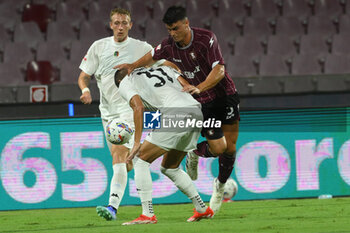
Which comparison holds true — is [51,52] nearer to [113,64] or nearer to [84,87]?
[113,64]

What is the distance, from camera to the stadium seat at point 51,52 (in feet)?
40.0

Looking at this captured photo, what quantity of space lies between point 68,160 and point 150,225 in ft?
9.26

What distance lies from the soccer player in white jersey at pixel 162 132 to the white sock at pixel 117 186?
0.70 meters

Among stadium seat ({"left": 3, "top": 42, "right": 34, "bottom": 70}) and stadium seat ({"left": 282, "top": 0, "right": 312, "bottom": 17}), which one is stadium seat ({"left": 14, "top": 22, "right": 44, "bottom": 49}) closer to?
stadium seat ({"left": 3, "top": 42, "right": 34, "bottom": 70})

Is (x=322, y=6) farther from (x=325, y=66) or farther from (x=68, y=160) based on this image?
(x=68, y=160)

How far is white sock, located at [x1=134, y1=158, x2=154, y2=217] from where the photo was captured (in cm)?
547

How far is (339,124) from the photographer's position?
310 inches

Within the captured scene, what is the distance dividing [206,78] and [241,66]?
5978 millimetres

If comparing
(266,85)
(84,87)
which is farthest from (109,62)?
(266,85)

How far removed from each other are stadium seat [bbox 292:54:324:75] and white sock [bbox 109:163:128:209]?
19.5 ft

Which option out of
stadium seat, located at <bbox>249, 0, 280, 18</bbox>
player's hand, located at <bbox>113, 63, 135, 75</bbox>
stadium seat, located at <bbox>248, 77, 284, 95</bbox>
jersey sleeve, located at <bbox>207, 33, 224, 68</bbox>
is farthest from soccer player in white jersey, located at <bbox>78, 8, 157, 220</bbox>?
stadium seat, located at <bbox>249, 0, 280, 18</bbox>

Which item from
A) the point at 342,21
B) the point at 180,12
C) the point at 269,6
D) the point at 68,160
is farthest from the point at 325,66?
the point at 180,12

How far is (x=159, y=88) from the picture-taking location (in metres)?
5.50

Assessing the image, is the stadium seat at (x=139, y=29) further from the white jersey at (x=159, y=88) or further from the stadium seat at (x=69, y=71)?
the white jersey at (x=159, y=88)
